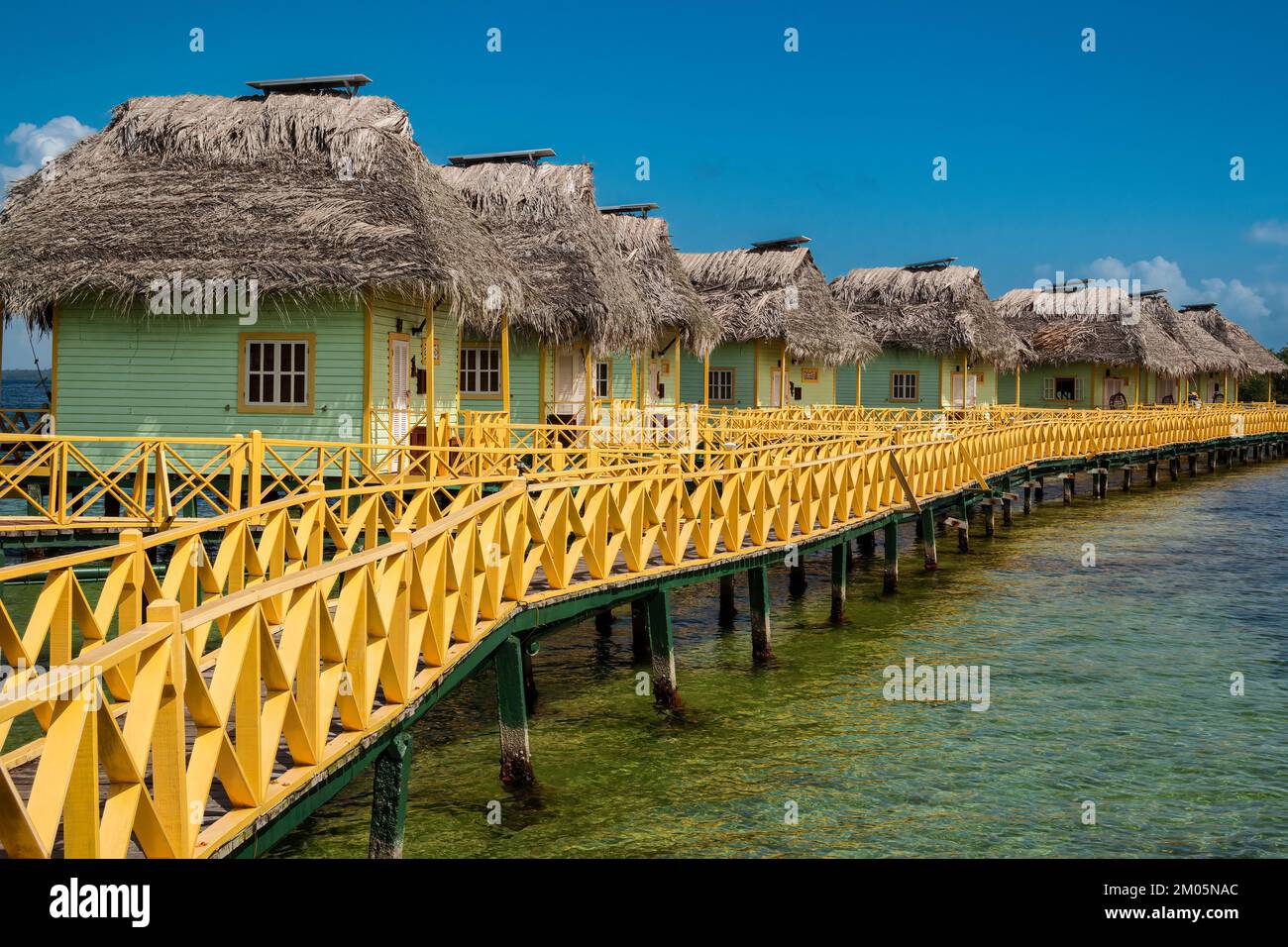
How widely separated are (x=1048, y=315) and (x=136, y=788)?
50108 millimetres

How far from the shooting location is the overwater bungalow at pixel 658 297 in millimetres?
28750

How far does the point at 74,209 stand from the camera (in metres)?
19.1

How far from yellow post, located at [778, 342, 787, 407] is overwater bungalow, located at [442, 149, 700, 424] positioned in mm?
7275

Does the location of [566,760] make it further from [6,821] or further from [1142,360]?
[1142,360]

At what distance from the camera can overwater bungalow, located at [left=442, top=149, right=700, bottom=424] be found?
24.0 metres

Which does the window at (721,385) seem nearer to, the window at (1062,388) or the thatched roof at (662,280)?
the thatched roof at (662,280)

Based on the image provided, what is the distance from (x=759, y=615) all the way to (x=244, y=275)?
832 cm

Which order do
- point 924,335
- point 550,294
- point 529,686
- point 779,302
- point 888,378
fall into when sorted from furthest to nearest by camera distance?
1. point 888,378
2. point 924,335
3. point 779,302
4. point 550,294
5. point 529,686

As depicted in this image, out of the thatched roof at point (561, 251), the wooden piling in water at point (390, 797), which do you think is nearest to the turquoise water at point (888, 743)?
the wooden piling in water at point (390, 797)

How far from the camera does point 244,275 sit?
17844mm

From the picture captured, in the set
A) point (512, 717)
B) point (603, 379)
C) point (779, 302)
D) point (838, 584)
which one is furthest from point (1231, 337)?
point (512, 717)

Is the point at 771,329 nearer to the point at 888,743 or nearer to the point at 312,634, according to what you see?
the point at 888,743

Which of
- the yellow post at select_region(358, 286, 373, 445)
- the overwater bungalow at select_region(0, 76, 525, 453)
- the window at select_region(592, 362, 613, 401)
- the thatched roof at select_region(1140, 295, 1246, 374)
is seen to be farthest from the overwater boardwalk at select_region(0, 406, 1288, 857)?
the thatched roof at select_region(1140, 295, 1246, 374)

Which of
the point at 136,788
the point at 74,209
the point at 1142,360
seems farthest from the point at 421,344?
the point at 1142,360
